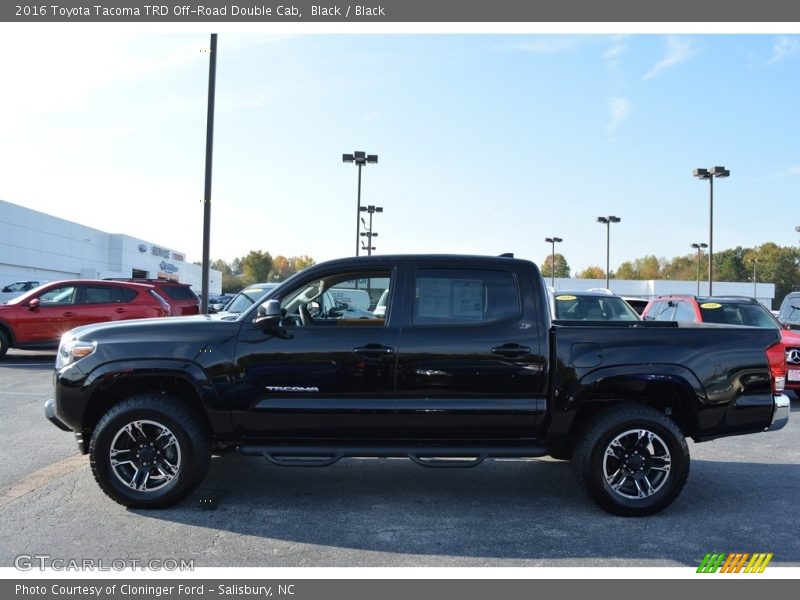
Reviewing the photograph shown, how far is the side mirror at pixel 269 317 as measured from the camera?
4945mm

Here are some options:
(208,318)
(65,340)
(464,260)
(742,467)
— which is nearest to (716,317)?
(742,467)

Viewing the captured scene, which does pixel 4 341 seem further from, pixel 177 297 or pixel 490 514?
pixel 490 514

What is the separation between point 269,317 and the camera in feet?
16.3

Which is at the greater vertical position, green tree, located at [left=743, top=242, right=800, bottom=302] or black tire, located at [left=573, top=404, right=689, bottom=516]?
green tree, located at [left=743, top=242, right=800, bottom=302]

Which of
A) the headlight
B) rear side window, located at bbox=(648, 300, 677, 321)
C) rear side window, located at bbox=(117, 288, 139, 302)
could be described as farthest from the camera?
rear side window, located at bbox=(117, 288, 139, 302)

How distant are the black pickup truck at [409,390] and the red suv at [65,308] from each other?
10.3 metres

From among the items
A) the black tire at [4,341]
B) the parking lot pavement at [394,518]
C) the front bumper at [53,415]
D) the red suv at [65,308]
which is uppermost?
the red suv at [65,308]

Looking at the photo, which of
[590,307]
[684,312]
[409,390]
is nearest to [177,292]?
[590,307]

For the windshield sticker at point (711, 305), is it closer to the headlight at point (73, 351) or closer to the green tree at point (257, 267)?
the headlight at point (73, 351)

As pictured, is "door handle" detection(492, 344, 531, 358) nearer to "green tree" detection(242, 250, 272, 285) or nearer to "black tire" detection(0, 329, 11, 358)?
"black tire" detection(0, 329, 11, 358)

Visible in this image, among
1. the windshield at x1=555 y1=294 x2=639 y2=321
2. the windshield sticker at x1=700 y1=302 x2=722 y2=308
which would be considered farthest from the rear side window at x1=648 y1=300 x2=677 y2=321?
the windshield sticker at x1=700 y1=302 x2=722 y2=308

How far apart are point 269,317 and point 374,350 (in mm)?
826

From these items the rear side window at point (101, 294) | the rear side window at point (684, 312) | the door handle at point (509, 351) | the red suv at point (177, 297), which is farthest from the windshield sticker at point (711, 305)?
the rear side window at point (101, 294)

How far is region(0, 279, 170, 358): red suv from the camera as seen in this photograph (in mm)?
14352
